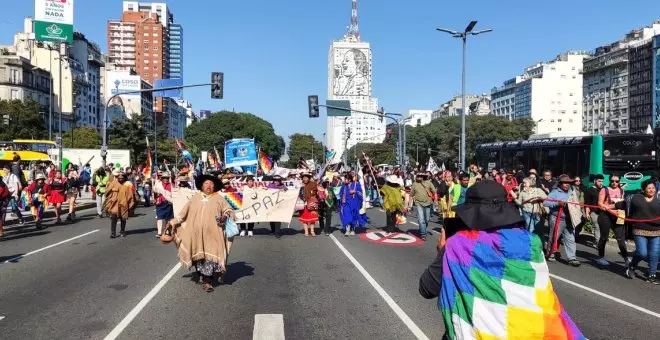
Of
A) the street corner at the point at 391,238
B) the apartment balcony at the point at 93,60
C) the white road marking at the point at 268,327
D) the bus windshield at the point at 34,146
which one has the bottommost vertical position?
the street corner at the point at 391,238

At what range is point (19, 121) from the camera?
64125 millimetres

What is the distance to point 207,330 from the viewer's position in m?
6.02

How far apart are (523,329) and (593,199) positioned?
1036cm

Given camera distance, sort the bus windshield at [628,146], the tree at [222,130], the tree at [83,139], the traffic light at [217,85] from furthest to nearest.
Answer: the tree at [222,130] → the tree at [83,139] → the traffic light at [217,85] → the bus windshield at [628,146]

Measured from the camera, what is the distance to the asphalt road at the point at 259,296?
610 cm

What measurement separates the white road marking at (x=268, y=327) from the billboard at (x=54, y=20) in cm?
4346

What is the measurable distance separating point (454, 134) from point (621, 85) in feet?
120

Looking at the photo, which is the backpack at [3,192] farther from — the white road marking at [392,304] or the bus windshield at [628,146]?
the bus windshield at [628,146]

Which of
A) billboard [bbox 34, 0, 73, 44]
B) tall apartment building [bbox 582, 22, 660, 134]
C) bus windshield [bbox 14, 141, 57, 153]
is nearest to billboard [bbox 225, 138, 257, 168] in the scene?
billboard [bbox 34, 0, 73, 44]

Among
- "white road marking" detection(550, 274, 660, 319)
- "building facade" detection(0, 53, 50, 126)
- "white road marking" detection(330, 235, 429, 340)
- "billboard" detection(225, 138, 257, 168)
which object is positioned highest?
"building facade" detection(0, 53, 50, 126)

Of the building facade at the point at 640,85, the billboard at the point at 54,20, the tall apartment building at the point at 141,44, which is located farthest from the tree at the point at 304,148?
the billboard at the point at 54,20

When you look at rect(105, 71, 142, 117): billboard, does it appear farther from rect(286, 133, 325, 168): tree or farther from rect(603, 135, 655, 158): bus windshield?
rect(603, 135, 655, 158): bus windshield

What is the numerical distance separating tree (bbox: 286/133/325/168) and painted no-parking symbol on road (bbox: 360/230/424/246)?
113 m

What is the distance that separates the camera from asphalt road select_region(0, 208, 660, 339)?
6.10 metres
